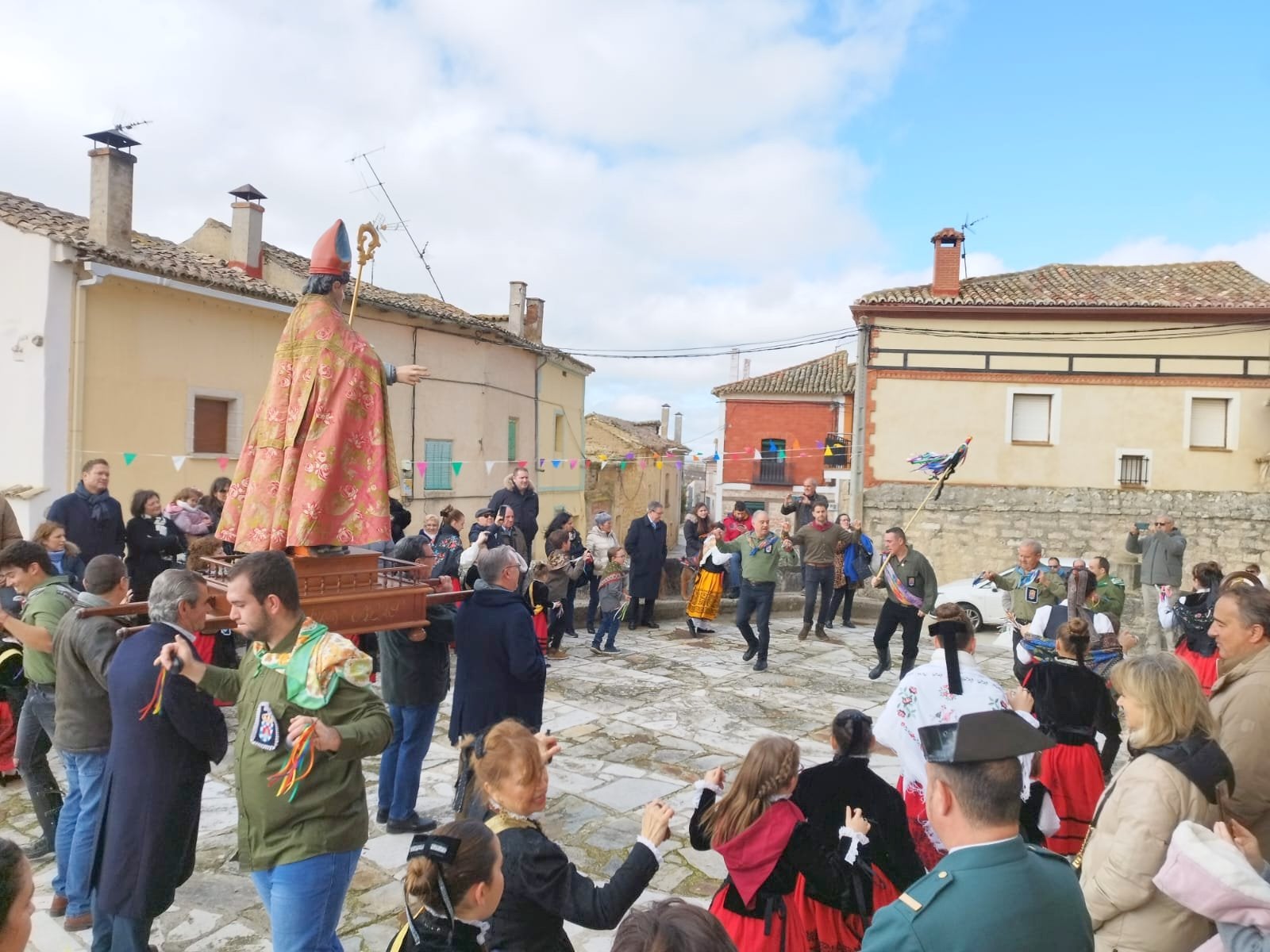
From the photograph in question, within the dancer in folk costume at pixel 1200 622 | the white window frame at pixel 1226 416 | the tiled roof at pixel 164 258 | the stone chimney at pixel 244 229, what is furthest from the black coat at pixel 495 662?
the white window frame at pixel 1226 416

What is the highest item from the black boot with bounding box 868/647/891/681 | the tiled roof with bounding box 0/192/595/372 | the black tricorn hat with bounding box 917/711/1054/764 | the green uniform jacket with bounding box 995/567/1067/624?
the tiled roof with bounding box 0/192/595/372

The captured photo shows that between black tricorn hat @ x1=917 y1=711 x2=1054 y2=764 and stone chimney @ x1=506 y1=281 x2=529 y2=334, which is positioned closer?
black tricorn hat @ x1=917 y1=711 x2=1054 y2=764

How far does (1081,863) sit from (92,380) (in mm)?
14290

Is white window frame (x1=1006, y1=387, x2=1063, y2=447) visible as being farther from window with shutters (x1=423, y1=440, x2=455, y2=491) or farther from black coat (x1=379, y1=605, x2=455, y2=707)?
black coat (x1=379, y1=605, x2=455, y2=707)

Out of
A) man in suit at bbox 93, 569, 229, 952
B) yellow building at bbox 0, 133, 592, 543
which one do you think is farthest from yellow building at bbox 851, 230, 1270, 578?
man in suit at bbox 93, 569, 229, 952

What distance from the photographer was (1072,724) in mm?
4852

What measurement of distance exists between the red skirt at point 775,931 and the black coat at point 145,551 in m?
6.42

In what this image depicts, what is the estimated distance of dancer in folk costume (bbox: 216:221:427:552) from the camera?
388 centimetres

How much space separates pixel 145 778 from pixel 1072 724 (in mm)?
4463

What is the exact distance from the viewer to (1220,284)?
2075cm

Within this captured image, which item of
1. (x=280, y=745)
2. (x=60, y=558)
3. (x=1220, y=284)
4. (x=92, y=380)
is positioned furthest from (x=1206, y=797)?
(x=1220, y=284)

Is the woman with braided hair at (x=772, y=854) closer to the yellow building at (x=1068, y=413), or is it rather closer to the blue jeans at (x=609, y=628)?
the blue jeans at (x=609, y=628)

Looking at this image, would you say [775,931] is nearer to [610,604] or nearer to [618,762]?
[618,762]

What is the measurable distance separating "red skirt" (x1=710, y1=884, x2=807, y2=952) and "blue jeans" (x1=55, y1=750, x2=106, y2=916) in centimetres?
278
